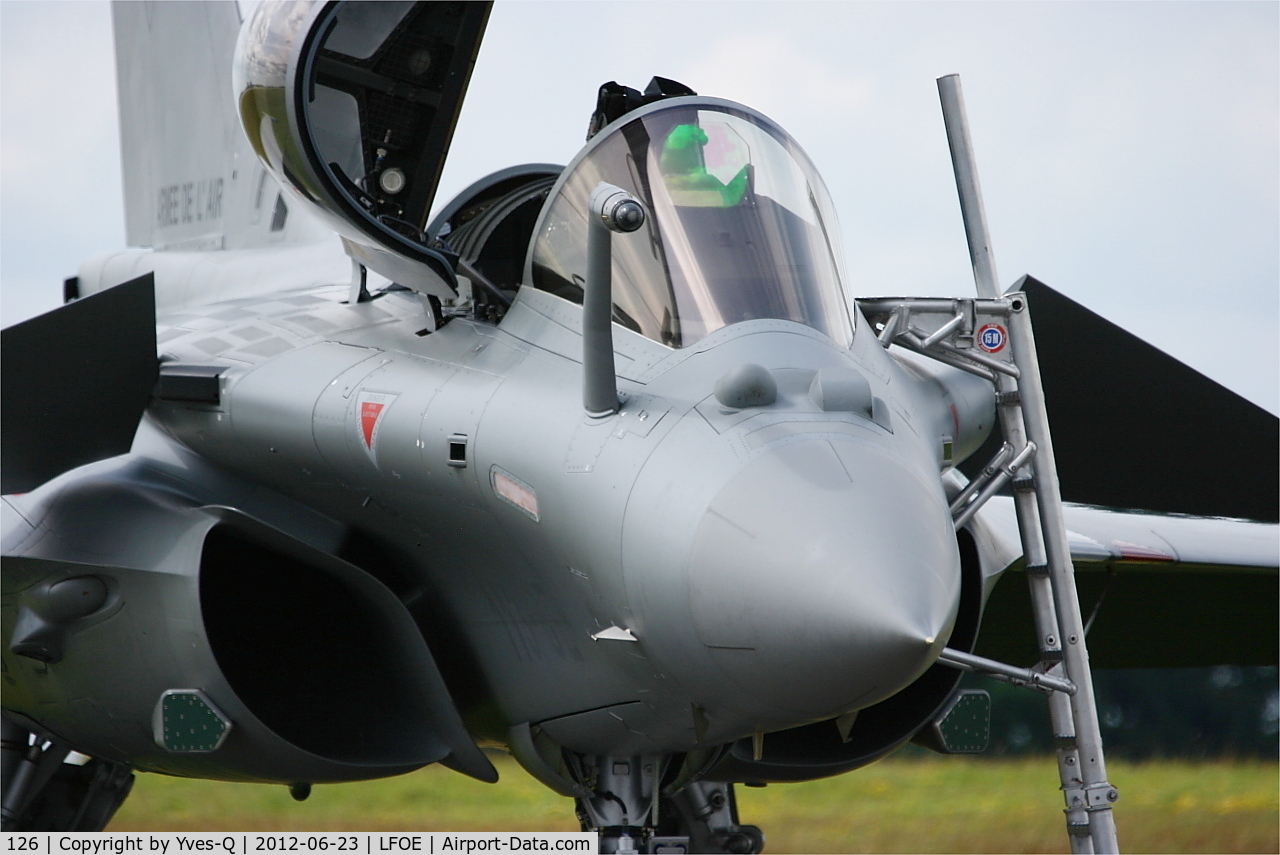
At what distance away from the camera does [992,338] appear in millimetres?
4551

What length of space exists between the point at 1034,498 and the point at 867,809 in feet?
20.0

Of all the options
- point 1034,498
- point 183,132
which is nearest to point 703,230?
point 1034,498

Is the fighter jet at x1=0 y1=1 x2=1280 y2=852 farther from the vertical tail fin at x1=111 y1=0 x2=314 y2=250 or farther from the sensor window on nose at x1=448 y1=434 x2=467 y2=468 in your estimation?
the vertical tail fin at x1=111 y1=0 x2=314 y2=250

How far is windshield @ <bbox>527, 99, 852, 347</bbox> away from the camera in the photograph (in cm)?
360

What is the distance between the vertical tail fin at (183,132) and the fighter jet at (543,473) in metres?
2.58

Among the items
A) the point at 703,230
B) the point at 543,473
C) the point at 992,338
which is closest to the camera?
the point at 543,473

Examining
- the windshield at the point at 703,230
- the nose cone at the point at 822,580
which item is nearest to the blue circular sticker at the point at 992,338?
the windshield at the point at 703,230

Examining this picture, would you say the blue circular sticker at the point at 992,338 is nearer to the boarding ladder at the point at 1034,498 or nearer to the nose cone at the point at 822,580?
the boarding ladder at the point at 1034,498

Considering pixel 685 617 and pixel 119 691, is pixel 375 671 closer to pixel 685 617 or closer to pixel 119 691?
pixel 119 691

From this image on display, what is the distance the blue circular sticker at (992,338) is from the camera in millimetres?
4535

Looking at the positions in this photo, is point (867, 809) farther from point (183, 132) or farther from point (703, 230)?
point (703, 230)

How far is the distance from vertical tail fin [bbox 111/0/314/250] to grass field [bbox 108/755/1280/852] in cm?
370

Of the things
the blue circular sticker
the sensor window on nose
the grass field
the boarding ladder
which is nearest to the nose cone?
the sensor window on nose

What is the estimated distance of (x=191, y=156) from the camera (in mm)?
8922
